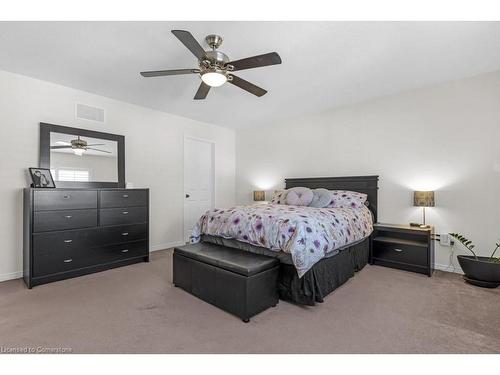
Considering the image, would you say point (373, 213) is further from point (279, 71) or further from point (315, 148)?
point (279, 71)

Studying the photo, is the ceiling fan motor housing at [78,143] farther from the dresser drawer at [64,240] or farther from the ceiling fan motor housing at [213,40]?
the ceiling fan motor housing at [213,40]

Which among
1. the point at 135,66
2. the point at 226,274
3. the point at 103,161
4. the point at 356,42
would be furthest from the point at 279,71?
the point at 103,161

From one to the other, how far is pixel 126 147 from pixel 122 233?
142cm

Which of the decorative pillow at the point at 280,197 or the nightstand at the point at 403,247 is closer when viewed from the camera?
the nightstand at the point at 403,247

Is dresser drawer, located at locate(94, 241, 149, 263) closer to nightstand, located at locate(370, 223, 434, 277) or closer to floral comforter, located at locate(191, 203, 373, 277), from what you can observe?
floral comforter, located at locate(191, 203, 373, 277)

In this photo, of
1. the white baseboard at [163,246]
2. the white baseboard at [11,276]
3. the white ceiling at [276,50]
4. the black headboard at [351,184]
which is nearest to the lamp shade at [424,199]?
the black headboard at [351,184]

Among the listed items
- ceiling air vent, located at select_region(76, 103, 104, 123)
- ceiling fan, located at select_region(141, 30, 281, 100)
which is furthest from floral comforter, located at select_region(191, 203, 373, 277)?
ceiling air vent, located at select_region(76, 103, 104, 123)

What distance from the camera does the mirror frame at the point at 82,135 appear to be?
3.24m

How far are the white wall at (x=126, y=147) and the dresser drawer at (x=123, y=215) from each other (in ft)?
2.06

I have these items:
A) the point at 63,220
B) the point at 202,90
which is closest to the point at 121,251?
the point at 63,220

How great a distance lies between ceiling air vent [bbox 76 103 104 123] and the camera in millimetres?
3576

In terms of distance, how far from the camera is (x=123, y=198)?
11.7 feet

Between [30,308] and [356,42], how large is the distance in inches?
156
